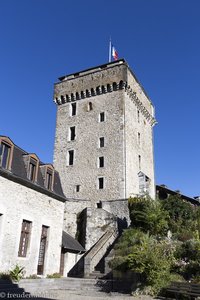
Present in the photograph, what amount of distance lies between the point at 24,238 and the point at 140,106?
2083 cm

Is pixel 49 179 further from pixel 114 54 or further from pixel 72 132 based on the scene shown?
pixel 114 54

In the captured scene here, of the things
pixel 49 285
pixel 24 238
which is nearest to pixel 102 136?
pixel 24 238

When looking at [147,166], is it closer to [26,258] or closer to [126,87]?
[126,87]

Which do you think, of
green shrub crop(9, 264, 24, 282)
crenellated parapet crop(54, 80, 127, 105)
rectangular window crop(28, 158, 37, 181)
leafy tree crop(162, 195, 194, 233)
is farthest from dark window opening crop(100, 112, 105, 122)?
green shrub crop(9, 264, 24, 282)

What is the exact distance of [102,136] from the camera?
27.0 meters

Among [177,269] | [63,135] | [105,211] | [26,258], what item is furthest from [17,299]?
[63,135]

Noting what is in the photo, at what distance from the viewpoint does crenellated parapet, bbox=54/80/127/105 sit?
89.9 feet

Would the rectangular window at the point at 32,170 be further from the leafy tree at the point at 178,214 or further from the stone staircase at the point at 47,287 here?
the leafy tree at the point at 178,214

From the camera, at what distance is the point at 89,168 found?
2645 cm

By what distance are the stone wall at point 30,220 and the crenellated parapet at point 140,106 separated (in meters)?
15.4

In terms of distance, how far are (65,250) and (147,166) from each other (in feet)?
49.4

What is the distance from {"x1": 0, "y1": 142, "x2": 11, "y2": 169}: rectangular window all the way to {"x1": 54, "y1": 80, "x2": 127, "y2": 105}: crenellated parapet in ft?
54.4

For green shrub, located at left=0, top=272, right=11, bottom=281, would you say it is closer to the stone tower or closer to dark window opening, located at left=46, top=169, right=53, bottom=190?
dark window opening, located at left=46, top=169, right=53, bottom=190

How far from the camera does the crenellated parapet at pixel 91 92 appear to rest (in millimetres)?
27392
